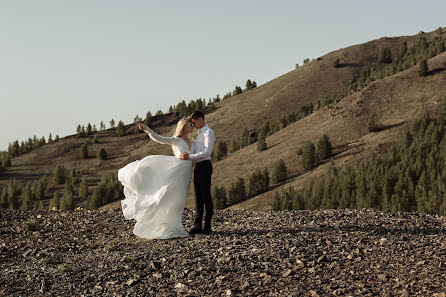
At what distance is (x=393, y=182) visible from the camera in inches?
2036

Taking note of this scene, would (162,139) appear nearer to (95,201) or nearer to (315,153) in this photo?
(315,153)

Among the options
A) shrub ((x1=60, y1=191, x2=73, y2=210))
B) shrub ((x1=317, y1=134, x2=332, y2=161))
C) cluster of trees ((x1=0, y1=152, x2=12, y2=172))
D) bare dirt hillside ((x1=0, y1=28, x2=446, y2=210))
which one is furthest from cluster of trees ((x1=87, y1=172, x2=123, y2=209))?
cluster of trees ((x1=0, y1=152, x2=12, y2=172))

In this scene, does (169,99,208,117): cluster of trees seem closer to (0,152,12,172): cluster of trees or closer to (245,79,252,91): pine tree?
(245,79,252,91): pine tree

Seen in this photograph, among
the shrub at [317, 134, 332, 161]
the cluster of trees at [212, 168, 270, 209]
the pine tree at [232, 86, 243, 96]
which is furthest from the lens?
the pine tree at [232, 86, 243, 96]

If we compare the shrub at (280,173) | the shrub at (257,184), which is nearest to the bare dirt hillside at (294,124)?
the shrub at (280,173)

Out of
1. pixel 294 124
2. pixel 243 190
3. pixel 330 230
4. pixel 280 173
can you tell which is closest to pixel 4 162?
pixel 294 124

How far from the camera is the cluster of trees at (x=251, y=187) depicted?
65.5 metres

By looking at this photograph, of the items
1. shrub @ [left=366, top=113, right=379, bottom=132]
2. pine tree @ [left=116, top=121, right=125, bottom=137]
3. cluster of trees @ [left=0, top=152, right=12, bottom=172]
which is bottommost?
shrub @ [left=366, top=113, right=379, bottom=132]

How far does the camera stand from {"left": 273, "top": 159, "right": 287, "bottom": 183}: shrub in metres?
66.2

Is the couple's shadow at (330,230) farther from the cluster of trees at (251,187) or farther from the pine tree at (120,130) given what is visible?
the pine tree at (120,130)

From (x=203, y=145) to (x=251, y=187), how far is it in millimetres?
52679

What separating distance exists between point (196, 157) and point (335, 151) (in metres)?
54.6

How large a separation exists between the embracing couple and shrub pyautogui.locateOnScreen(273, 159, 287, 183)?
172 feet

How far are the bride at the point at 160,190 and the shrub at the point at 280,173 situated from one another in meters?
52.5
